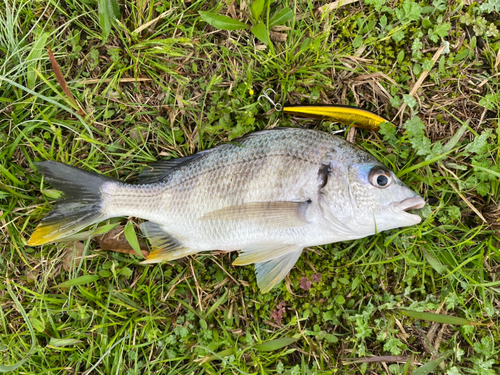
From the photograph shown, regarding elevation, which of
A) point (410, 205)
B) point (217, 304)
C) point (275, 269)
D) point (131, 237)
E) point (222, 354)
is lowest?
point (222, 354)

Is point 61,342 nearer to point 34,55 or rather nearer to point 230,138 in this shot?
point 230,138

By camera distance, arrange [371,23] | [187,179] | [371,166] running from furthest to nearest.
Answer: [371,23] < [187,179] < [371,166]

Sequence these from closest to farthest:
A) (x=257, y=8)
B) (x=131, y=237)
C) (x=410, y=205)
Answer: (x=410, y=205) → (x=257, y=8) → (x=131, y=237)

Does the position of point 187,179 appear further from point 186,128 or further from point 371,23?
point 371,23

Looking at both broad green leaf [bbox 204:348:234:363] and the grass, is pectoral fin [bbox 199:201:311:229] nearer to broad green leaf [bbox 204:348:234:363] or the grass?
the grass

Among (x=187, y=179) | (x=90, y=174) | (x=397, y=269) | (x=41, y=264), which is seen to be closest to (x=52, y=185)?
(x=90, y=174)

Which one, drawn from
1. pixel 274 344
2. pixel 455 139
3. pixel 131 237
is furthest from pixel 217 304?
pixel 455 139
